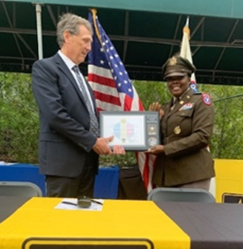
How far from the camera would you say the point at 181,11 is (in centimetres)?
274

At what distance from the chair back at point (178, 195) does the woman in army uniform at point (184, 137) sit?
49 cm

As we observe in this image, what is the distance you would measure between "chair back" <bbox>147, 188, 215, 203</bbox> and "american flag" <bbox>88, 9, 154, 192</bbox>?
1.22 metres

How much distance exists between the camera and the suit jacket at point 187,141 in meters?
2.09

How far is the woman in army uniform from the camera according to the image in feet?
6.88

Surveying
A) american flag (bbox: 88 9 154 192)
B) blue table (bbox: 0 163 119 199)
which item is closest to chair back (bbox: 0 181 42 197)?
american flag (bbox: 88 9 154 192)

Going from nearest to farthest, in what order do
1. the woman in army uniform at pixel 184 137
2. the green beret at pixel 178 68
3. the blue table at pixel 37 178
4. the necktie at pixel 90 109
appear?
the necktie at pixel 90 109 < the woman in army uniform at pixel 184 137 < the green beret at pixel 178 68 < the blue table at pixel 37 178

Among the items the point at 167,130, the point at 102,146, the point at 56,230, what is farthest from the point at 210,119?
the point at 56,230

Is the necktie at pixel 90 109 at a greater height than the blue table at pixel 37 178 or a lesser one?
greater

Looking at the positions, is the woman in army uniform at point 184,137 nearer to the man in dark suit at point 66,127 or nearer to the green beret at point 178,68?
the green beret at point 178,68

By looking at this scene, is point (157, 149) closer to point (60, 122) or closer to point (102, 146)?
point (102, 146)

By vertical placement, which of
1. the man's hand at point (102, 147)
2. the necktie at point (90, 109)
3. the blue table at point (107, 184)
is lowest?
the blue table at point (107, 184)

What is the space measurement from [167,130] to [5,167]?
2.00 meters

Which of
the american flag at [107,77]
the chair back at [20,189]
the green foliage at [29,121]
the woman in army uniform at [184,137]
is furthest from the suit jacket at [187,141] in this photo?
the green foliage at [29,121]

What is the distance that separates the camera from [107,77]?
3.00m
